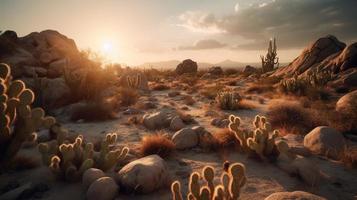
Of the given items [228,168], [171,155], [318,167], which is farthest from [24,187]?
[318,167]

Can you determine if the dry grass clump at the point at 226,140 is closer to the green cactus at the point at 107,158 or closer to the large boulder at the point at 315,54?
the green cactus at the point at 107,158

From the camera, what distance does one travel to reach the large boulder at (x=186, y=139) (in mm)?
6059

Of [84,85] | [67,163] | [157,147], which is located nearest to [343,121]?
[157,147]

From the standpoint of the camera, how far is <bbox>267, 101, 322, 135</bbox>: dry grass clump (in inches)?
274

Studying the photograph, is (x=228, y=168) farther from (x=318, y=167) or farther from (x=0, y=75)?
(x=0, y=75)

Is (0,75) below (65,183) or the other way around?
the other way around

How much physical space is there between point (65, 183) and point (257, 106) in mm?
7667

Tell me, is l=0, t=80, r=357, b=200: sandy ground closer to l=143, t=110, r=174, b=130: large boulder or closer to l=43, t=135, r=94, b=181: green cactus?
l=43, t=135, r=94, b=181: green cactus

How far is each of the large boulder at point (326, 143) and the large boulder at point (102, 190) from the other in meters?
3.80

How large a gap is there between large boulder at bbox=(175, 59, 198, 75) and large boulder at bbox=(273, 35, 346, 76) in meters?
16.2

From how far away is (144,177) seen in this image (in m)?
4.23

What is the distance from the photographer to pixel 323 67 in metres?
17.0

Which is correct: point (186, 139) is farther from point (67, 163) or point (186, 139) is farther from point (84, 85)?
point (84, 85)

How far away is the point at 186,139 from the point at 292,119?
123 inches
